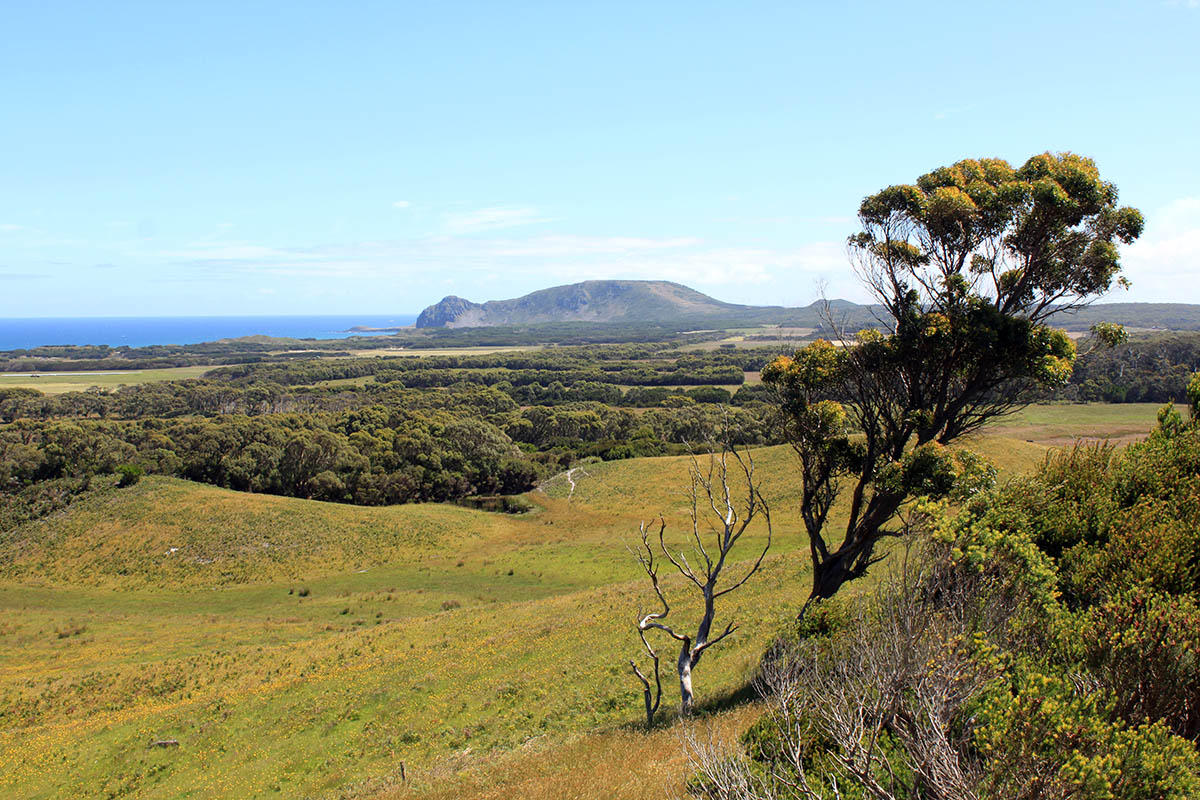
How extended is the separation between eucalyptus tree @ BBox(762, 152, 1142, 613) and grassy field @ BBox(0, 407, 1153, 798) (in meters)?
5.02

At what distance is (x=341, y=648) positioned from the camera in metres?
28.1

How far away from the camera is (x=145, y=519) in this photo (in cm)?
5319

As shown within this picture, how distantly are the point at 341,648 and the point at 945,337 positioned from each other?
26638 mm

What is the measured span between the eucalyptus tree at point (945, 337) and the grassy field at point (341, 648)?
5021 mm

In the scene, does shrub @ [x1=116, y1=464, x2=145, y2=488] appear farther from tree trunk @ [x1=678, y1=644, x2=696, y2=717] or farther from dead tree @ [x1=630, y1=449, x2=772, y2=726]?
tree trunk @ [x1=678, y1=644, x2=696, y2=717]

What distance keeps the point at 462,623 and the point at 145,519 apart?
38.8m

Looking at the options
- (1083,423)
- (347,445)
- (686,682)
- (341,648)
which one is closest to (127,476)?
(347,445)


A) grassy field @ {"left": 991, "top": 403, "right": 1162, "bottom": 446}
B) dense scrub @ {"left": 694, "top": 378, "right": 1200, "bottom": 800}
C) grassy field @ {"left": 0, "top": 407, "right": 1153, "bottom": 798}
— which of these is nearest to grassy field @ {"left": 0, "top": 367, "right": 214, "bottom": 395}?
grassy field @ {"left": 0, "top": 407, "right": 1153, "bottom": 798}

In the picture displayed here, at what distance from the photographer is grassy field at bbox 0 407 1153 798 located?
642 inches

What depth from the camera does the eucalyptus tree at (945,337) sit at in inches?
509

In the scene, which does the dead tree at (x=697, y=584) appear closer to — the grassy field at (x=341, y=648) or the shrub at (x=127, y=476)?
the grassy field at (x=341, y=648)

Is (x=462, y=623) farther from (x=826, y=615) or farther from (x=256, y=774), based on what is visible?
(x=826, y=615)

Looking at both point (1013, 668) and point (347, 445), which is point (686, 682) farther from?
point (347, 445)

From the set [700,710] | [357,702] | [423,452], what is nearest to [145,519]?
[423,452]
